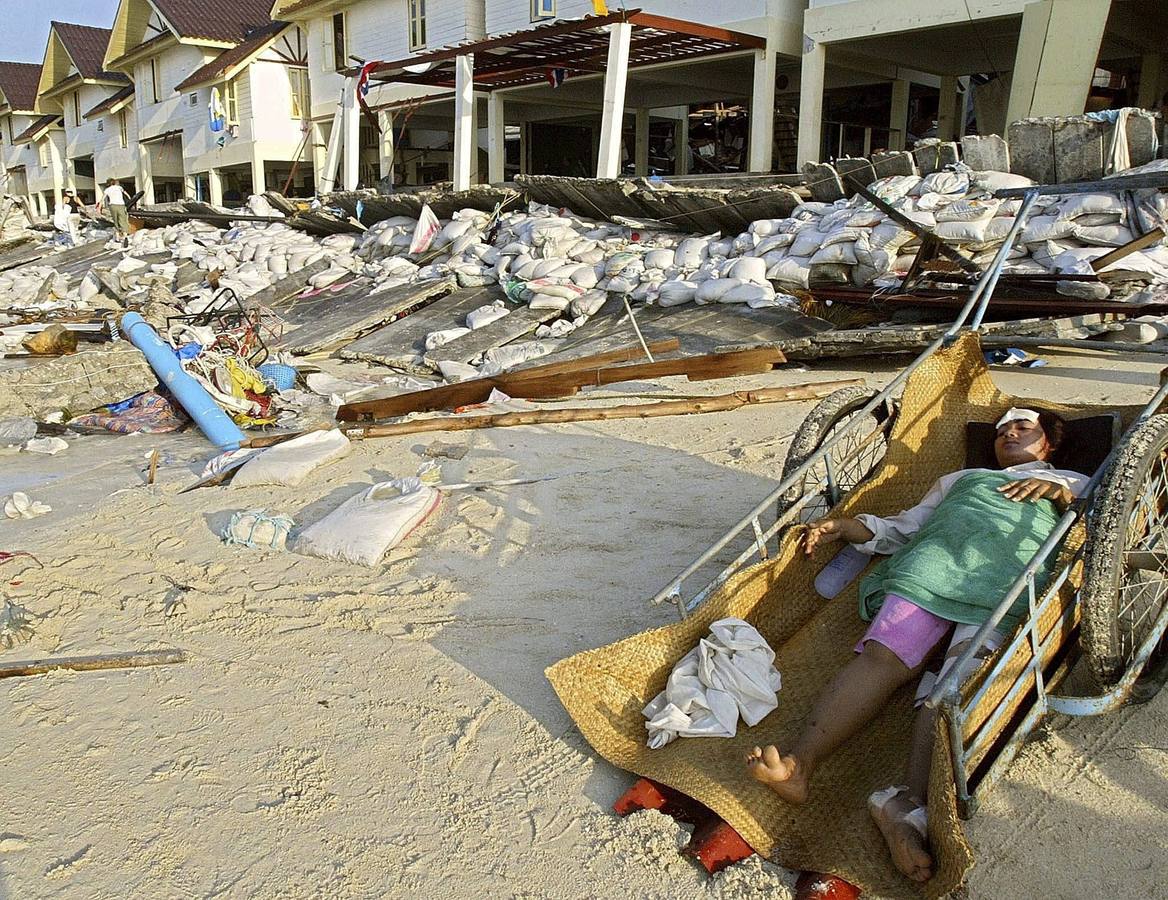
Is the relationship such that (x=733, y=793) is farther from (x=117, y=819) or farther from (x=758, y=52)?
(x=758, y=52)

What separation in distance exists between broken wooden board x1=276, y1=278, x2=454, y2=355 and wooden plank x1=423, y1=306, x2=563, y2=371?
176cm

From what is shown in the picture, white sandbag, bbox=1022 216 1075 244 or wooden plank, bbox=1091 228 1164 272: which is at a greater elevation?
white sandbag, bbox=1022 216 1075 244

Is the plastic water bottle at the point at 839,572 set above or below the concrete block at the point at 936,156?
below

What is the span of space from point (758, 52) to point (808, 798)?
548 inches

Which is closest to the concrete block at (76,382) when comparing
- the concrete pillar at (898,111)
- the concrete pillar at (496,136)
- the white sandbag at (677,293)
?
the white sandbag at (677,293)

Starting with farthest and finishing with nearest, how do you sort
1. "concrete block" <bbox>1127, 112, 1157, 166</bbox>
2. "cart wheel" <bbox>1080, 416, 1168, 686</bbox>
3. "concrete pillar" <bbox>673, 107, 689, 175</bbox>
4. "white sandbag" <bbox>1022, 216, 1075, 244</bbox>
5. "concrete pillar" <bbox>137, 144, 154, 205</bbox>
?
"concrete pillar" <bbox>137, 144, 154, 205</bbox>, "concrete pillar" <bbox>673, 107, 689, 175</bbox>, "concrete block" <bbox>1127, 112, 1157, 166</bbox>, "white sandbag" <bbox>1022, 216, 1075, 244</bbox>, "cart wheel" <bbox>1080, 416, 1168, 686</bbox>

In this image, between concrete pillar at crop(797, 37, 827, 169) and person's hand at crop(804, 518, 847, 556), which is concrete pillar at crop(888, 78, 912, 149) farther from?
person's hand at crop(804, 518, 847, 556)

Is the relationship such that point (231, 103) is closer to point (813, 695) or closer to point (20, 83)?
point (20, 83)

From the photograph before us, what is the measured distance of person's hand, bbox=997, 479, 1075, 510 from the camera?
8.66ft

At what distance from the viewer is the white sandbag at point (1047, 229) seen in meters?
7.25

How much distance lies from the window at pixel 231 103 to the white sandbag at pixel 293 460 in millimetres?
22517

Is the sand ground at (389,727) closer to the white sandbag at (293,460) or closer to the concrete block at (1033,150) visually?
the white sandbag at (293,460)

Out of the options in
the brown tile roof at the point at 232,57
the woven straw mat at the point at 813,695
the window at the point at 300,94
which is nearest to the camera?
the woven straw mat at the point at 813,695

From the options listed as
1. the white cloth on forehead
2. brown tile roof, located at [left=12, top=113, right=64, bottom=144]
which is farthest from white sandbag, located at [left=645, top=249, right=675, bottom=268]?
brown tile roof, located at [left=12, top=113, right=64, bottom=144]
